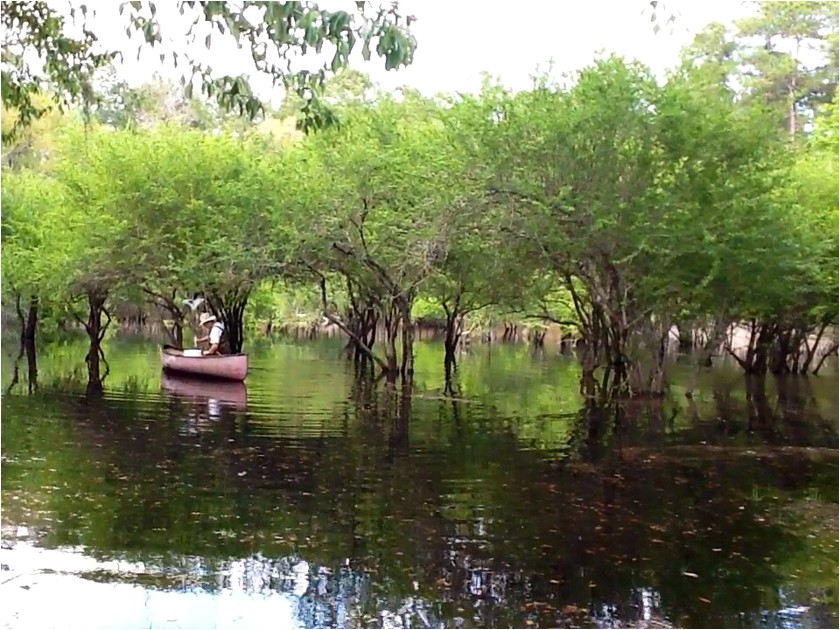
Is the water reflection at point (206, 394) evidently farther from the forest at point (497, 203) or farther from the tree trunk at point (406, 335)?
the tree trunk at point (406, 335)

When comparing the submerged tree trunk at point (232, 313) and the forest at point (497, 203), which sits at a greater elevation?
the forest at point (497, 203)

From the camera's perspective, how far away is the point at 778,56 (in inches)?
1100

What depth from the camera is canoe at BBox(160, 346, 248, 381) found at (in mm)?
20609

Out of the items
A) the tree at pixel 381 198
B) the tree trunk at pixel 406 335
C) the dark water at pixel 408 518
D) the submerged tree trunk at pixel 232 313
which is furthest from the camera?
the submerged tree trunk at pixel 232 313

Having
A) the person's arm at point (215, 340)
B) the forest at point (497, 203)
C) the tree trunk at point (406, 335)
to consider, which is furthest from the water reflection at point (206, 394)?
the tree trunk at point (406, 335)

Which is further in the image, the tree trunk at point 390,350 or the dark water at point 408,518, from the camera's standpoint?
the tree trunk at point 390,350

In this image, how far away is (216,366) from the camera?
20.8 meters

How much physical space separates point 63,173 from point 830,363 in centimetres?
2722

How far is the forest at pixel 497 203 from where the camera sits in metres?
→ 15.4

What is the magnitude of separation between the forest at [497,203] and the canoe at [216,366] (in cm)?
172

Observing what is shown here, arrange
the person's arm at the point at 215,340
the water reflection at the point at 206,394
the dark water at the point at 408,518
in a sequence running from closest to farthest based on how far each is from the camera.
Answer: the dark water at the point at 408,518 → the water reflection at the point at 206,394 → the person's arm at the point at 215,340

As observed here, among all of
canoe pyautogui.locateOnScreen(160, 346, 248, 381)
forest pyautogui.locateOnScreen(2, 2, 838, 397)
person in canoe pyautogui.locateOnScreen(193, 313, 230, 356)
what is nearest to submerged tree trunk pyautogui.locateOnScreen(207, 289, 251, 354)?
forest pyautogui.locateOnScreen(2, 2, 838, 397)

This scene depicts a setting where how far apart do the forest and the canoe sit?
1725 mm

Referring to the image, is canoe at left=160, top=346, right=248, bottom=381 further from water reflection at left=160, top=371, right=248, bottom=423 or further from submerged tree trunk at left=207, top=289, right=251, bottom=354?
submerged tree trunk at left=207, top=289, right=251, bottom=354
